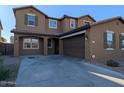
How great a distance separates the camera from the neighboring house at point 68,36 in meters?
13.8

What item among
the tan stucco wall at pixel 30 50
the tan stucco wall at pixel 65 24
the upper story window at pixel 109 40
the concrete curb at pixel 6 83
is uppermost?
the tan stucco wall at pixel 65 24

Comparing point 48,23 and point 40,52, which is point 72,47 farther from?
point 48,23

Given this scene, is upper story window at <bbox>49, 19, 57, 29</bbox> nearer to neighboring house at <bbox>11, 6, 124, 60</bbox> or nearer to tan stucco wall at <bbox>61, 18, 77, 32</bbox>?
neighboring house at <bbox>11, 6, 124, 60</bbox>

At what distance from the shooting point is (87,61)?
515 inches

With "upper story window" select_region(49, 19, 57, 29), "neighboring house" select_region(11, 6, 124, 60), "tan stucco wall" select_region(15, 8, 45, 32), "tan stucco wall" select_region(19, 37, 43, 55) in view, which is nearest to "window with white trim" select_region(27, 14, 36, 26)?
"neighboring house" select_region(11, 6, 124, 60)

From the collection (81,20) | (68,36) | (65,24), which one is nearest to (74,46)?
(68,36)

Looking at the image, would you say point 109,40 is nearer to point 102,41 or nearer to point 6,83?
point 102,41

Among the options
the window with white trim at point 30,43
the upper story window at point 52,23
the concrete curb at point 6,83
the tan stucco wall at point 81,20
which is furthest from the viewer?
the tan stucco wall at point 81,20

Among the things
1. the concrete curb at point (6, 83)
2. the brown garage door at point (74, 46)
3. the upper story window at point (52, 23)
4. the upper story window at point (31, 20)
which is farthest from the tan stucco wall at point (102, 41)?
the upper story window at point (52, 23)

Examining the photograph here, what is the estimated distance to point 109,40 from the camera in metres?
14.9

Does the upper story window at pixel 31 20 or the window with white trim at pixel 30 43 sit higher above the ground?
the upper story window at pixel 31 20

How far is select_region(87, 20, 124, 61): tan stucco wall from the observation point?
44.3 feet

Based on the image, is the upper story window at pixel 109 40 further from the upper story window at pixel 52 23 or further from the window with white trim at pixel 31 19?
the window with white trim at pixel 31 19

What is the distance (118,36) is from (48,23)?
1008cm
